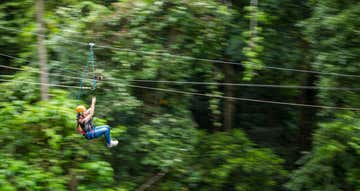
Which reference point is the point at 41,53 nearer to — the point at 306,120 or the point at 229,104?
the point at 229,104

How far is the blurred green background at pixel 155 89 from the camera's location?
857cm

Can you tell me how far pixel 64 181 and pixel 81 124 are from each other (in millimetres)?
1242

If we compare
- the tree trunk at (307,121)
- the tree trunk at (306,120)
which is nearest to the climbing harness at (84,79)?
the tree trunk at (306,120)

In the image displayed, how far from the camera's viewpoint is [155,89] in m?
9.43

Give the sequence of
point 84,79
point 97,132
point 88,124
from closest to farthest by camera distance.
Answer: point 88,124 → point 97,132 → point 84,79

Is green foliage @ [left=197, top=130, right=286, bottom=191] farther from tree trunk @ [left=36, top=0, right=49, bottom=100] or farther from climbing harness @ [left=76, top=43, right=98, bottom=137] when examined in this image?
tree trunk @ [left=36, top=0, right=49, bottom=100]

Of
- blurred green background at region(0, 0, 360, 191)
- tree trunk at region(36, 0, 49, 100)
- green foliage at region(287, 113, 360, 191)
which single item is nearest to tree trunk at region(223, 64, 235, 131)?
blurred green background at region(0, 0, 360, 191)

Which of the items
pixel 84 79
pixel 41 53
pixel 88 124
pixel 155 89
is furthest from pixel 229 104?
pixel 88 124

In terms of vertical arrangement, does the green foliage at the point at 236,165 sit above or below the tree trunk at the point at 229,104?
below

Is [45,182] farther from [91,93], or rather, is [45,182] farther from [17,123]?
[91,93]

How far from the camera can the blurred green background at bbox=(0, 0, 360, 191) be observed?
28.1ft

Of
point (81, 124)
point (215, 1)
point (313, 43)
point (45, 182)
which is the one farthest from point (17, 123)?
point (313, 43)

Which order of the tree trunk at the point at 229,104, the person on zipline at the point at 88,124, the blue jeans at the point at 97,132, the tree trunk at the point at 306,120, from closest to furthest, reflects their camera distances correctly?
the person on zipline at the point at 88,124 → the blue jeans at the point at 97,132 → the tree trunk at the point at 229,104 → the tree trunk at the point at 306,120

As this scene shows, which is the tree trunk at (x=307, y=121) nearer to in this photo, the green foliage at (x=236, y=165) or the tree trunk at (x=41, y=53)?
the green foliage at (x=236, y=165)
